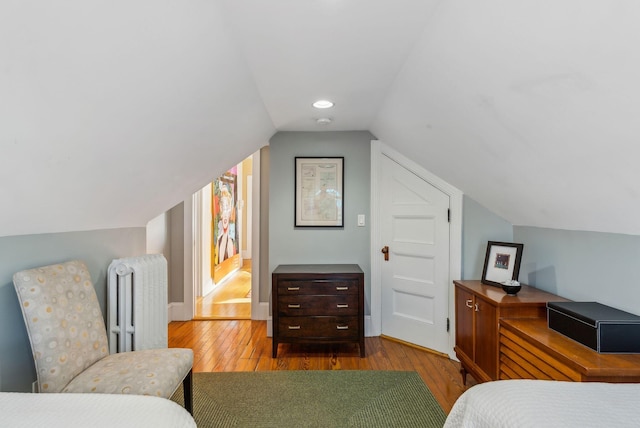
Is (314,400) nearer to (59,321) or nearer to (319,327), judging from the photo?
(319,327)

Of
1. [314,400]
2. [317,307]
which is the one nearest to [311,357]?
[317,307]

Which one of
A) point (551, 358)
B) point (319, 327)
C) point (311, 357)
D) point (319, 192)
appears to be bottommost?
point (311, 357)

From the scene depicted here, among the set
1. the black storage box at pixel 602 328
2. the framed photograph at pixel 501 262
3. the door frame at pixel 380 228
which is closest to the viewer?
the black storage box at pixel 602 328

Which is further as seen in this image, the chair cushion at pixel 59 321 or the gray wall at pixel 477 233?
the gray wall at pixel 477 233

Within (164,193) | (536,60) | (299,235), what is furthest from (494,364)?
(164,193)

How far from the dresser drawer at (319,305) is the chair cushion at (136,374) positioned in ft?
4.19

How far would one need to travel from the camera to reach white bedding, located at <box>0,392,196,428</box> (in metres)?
1.03

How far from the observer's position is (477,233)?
2906 mm

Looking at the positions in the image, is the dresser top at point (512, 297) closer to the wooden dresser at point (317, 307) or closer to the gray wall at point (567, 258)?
the gray wall at point (567, 258)

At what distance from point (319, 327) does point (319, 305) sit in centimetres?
19

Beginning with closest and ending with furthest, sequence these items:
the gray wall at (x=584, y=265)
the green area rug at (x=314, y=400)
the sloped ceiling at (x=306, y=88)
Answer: the sloped ceiling at (x=306, y=88) < the gray wall at (x=584, y=265) < the green area rug at (x=314, y=400)

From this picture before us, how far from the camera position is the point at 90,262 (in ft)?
6.97

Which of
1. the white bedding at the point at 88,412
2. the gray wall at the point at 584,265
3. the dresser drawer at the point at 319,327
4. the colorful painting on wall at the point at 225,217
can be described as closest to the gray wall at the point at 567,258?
the gray wall at the point at 584,265

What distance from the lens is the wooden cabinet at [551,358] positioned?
140 cm
